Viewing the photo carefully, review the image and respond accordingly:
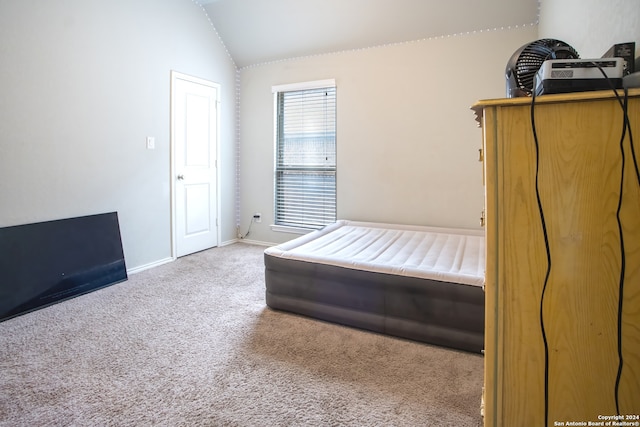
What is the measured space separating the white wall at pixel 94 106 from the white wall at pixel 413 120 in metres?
1.44

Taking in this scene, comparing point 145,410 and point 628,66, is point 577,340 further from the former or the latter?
point 145,410

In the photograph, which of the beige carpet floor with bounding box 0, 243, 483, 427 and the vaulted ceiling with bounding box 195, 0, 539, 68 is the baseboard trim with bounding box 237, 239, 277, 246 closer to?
the beige carpet floor with bounding box 0, 243, 483, 427

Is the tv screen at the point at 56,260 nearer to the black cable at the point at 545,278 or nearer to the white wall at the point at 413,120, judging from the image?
the white wall at the point at 413,120

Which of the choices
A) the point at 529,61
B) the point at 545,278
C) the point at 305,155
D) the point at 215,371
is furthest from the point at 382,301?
the point at 305,155

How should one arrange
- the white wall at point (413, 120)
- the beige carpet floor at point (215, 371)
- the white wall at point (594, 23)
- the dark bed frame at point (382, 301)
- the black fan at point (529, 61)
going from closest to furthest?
the black fan at point (529, 61) < the white wall at point (594, 23) < the beige carpet floor at point (215, 371) < the dark bed frame at point (382, 301) < the white wall at point (413, 120)

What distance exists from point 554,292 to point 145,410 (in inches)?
66.7

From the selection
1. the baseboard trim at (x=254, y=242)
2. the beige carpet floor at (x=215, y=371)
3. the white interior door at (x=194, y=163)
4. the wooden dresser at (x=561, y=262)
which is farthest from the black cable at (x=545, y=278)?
the baseboard trim at (x=254, y=242)

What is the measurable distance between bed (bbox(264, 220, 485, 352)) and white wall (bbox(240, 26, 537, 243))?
931 millimetres

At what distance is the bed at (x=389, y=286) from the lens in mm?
2109

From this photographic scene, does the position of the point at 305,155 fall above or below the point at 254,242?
above

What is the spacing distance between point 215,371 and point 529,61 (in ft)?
6.58

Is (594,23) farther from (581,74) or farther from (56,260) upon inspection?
(56,260)

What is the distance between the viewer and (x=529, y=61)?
1240 mm

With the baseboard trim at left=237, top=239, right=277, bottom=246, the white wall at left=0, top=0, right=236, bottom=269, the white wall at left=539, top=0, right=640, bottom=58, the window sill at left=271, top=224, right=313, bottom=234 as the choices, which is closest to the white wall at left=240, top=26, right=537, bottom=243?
the window sill at left=271, top=224, right=313, bottom=234
